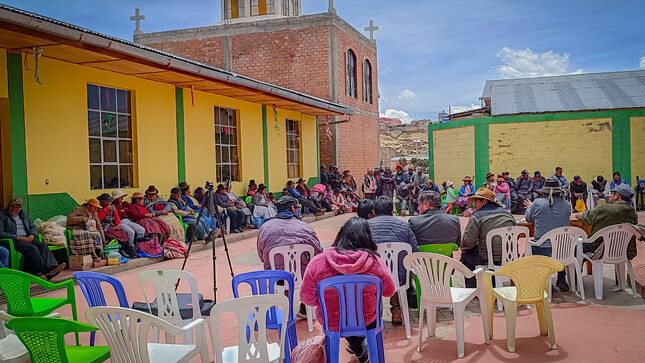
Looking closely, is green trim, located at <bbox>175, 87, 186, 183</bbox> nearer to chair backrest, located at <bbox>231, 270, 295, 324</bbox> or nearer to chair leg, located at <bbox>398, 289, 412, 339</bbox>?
chair leg, located at <bbox>398, 289, 412, 339</bbox>

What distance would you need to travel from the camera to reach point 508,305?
4066 mm

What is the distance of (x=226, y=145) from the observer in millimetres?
12578

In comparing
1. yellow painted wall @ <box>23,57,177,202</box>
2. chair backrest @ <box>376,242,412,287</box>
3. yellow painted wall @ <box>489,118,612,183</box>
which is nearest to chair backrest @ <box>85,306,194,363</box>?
chair backrest @ <box>376,242,412,287</box>

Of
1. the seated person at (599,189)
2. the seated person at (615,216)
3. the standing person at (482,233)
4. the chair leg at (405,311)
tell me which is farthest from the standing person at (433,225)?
the seated person at (599,189)

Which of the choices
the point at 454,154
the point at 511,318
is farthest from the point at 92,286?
the point at 454,154

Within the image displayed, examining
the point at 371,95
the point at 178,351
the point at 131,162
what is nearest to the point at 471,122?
the point at 371,95

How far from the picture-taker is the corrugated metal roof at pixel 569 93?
61.4 ft

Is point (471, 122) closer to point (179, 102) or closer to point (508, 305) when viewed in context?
point (179, 102)

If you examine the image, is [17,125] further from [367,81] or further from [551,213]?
[367,81]

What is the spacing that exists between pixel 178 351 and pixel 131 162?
7.13 metres

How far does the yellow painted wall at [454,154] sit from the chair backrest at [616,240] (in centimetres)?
1349

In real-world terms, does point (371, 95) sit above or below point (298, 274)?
above

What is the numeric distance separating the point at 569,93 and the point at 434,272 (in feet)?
62.7

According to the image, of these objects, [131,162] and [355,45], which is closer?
[131,162]
